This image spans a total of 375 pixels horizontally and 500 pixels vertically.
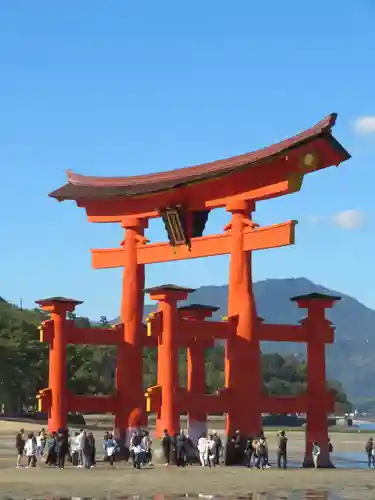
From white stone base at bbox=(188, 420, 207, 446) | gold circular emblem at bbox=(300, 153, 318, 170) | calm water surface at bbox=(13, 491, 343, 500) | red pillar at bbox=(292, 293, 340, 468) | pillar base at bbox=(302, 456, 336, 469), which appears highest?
gold circular emblem at bbox=(300, 153, 318, 170)

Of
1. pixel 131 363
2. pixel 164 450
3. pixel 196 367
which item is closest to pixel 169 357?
pixel 164 450

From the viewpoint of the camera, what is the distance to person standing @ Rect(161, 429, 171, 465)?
97.2 feet

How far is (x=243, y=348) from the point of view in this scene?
3036cm

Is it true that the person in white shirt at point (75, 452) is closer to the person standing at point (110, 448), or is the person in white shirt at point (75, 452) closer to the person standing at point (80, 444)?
the person standing at point (80, 444)

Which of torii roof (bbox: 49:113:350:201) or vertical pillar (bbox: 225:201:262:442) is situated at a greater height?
torii roof (bbox: 49:113:350:201)

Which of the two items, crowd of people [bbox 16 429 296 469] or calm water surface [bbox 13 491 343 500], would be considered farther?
crowd of people [bbox 16 429 296 469]

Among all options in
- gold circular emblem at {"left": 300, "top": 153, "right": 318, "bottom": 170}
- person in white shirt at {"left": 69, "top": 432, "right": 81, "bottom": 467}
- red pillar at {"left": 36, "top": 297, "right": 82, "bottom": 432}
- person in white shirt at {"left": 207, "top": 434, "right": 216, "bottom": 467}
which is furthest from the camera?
red pillar at {"left": 36, "top": 297, "right": 82, "bottom": 432}

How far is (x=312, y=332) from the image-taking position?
105 ft

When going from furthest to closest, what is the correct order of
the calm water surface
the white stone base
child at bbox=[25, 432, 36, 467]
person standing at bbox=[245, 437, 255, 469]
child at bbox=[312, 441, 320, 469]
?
the white stone base < child at bbox=[312, 441, 320, 469] < child at bbox=[25, 432, 36, 467] < person standing at bbox=[245, 437, 255, 469] < the calm water surface

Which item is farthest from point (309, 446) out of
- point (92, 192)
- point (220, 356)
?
point (220, 356)

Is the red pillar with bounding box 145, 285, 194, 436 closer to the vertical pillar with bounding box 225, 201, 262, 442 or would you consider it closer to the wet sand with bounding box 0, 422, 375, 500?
the wet sand with bounding box 0, 422, 375, 500

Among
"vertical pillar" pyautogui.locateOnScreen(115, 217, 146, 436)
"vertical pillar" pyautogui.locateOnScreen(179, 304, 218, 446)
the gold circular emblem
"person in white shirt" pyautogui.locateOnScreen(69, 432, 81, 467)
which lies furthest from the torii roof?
"person in white shirt" pyautogui.locateOnScreen(69, 432, 81, 467)

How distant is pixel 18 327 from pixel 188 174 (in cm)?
3969

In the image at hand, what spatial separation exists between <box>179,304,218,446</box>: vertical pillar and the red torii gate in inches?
68.4
